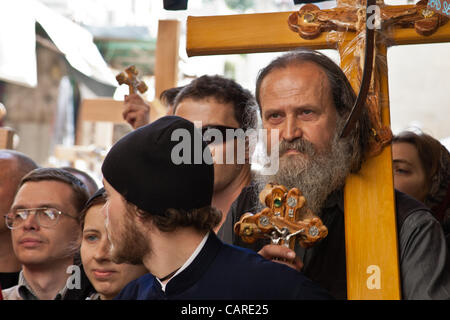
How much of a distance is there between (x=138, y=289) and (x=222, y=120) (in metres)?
1.12

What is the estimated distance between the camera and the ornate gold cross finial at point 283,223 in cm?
223

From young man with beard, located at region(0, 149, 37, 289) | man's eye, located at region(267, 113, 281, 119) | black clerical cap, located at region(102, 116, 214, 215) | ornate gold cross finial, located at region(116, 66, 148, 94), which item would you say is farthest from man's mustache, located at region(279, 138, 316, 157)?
young man with beard, located at region(0, 149, 37, 289)

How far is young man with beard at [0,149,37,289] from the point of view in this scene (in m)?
3.70

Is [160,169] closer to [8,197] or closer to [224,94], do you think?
[224,94]

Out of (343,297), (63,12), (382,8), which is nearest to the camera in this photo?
(343,297)

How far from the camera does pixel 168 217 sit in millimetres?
2117

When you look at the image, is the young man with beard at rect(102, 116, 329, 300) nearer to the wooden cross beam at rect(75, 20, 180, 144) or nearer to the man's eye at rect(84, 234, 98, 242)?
the man's eye at rect(84, 234, 98, 242)

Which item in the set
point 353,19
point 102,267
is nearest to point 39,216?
point 102,267

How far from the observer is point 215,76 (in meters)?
3.50

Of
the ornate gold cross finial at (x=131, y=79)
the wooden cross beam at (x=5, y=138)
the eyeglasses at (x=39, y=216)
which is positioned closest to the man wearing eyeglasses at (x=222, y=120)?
the ornate gold cross finial at (x=131, y=79)

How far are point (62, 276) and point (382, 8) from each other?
6.42 ft

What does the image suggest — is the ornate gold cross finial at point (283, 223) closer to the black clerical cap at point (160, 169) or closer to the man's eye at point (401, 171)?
the black clerical cap at point (160, 169)
